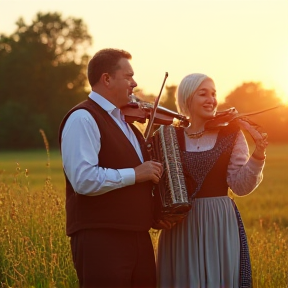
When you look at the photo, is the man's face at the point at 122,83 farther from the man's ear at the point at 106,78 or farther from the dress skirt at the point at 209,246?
the dress skirt at the point at 209,246

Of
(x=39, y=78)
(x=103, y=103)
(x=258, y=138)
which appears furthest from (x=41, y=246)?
(x=39, y=78)

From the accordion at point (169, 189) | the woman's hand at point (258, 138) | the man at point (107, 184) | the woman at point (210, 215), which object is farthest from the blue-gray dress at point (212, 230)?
the man at point (107, 184)

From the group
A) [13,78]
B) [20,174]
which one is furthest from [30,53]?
[20,174]

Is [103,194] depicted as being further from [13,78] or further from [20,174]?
[13,78]

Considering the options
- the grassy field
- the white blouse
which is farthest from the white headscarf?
the grassy field

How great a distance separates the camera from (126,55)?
461cm

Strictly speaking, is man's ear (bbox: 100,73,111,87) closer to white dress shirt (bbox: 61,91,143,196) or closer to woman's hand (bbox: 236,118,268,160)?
white dress shirt (bbox: 61,91,143,196)

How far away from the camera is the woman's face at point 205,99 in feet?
16.2

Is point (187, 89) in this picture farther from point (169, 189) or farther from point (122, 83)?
point (169, 189)

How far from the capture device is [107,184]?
4223 millimetres

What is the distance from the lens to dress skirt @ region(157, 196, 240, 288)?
16.0 ft

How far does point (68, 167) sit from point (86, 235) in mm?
437

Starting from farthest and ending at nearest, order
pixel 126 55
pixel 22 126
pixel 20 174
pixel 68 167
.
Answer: pixel 22 126
pixel 20 174
pixel 126 55
pixel 68 167

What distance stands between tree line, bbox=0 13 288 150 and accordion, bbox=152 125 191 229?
5523 centimetres
